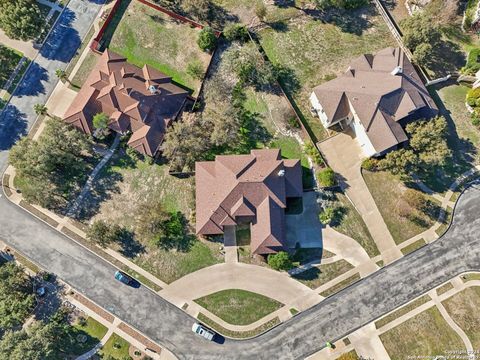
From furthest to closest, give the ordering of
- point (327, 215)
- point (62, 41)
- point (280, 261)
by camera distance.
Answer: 1. point (62, 41)
2. point (327, 215)
3. point (280, 261)

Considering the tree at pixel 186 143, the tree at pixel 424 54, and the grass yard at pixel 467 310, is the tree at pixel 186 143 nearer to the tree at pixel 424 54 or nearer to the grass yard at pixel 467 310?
the tree at pixel 424 54

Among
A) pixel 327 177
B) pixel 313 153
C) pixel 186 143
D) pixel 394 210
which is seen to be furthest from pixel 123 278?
pixel 394 210

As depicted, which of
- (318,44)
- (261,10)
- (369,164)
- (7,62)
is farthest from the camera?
(318,44)

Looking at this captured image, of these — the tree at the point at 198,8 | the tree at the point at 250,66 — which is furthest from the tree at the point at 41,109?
the tree at the point at 250,66

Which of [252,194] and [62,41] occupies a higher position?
[62,41]

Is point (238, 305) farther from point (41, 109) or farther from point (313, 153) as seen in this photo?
point (41, 109)

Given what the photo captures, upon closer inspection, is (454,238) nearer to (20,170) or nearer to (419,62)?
(419,62)
